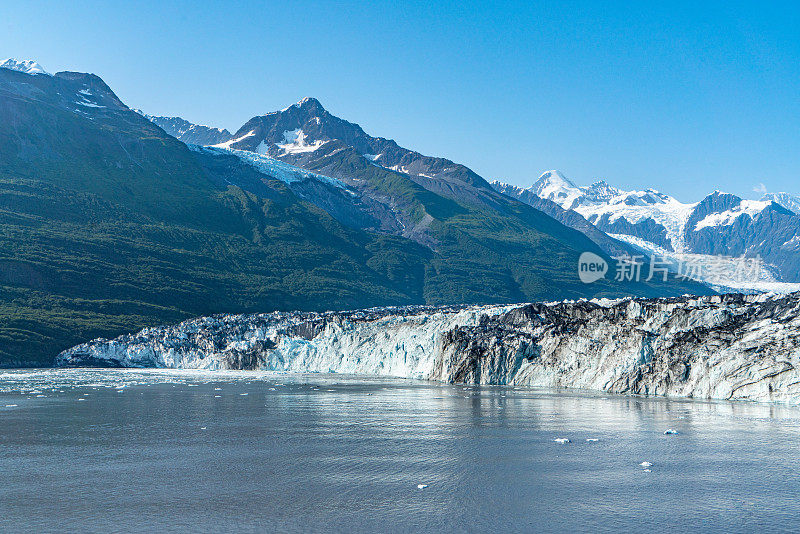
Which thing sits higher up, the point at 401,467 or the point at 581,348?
the point at 581,348

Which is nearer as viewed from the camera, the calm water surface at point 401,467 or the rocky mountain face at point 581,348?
the calm water surface at point 401,467

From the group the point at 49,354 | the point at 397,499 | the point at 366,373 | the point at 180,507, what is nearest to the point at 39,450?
the point at 180,507

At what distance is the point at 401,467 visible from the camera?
112 feet

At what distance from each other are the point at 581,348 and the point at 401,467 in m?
48.4

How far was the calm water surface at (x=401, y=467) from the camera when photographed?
2558cm

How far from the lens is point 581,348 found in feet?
257

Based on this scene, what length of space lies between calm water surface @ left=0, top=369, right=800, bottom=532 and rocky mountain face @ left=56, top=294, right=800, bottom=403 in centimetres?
432

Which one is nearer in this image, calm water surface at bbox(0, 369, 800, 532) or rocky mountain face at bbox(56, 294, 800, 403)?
calm water surface at bbox(0, 369, 800, 532)

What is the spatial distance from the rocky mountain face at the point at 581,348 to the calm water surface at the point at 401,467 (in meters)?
4.32

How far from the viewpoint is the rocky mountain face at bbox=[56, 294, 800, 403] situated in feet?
203

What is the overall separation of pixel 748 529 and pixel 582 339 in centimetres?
5430

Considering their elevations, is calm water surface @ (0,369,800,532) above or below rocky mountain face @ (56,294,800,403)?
below

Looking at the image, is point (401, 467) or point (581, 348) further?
point (581, 348)

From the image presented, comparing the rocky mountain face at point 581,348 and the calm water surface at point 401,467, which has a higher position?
the rocky mountain face at point 581,348
